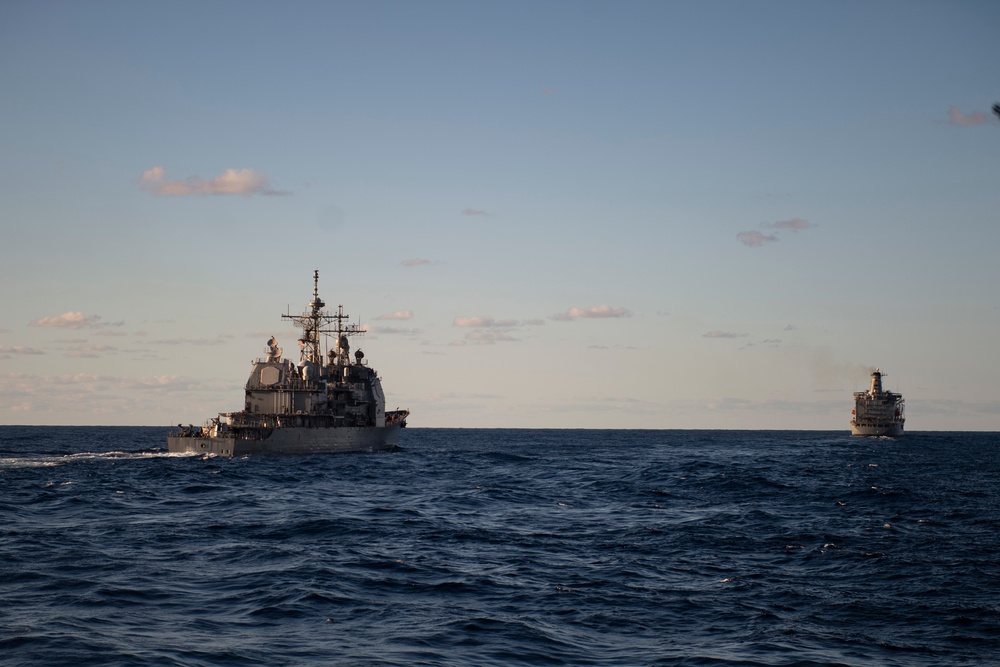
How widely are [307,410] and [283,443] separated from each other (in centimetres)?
732

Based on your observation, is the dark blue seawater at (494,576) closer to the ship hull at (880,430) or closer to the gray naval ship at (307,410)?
the gray naval ship at (307,410)

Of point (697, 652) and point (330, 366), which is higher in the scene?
point (330, 366)

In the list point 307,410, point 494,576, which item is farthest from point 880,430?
point 494,576

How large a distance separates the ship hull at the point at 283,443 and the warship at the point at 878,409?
358ft

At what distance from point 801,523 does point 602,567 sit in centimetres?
1363

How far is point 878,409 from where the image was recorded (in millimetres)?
167500

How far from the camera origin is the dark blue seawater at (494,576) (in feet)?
64.0

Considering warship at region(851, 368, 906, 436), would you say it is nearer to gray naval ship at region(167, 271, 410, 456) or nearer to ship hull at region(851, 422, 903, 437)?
ship hull at region(851, 422, 903, 437)

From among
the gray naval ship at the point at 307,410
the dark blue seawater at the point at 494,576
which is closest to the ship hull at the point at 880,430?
the gray naval ship at the point at 307,410

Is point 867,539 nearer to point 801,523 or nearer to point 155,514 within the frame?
point 801,523

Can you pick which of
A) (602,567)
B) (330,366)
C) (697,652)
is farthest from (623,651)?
(330,366)

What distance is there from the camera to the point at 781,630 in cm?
2109

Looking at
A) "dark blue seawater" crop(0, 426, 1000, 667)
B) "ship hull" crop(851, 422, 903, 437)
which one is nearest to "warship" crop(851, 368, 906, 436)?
"ship hull" crop(851, 422, 903, 437)

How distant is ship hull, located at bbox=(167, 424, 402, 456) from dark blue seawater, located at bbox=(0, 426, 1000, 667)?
28748 mm
